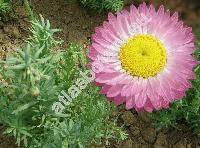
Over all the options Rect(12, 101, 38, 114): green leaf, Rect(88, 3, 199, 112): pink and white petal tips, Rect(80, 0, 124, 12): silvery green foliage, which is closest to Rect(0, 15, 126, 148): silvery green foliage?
Rect(12, 101, 38, 114): green leaf

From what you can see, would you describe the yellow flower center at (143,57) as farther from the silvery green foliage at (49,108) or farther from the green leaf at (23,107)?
the green leaf at (23,107)

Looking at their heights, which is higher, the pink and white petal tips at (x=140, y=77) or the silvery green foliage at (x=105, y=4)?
the silvery green foliage at (x=105, y=4)

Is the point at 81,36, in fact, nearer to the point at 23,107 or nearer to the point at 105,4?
the point at 105,4

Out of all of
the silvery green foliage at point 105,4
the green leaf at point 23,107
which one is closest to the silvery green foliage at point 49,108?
the green leaf at point 23,107

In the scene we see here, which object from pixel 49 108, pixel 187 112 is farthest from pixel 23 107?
pixel 187 112

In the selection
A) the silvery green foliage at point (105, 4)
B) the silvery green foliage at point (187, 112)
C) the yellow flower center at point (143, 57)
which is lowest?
the silvery green foliage at point (187, 112)

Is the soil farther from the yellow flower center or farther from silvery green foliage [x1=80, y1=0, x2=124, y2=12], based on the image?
the yellow flower center

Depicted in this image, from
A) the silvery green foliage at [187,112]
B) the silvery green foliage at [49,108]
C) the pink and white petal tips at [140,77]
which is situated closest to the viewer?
the pink and white petal tips at [140,77]
